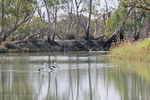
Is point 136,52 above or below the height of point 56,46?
above

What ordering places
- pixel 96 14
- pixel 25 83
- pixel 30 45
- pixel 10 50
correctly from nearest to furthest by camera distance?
pixel 25 83, pixel 10 50, pixel 30 45, pixel 96 14

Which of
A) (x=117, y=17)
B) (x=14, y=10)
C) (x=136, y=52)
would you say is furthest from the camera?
(x=117, y=17)

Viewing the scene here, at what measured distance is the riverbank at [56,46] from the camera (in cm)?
4209

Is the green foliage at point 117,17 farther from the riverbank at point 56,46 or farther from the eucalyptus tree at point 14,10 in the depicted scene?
the eucalyptus tree at point 14,10

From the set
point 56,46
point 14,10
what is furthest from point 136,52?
point 56,46

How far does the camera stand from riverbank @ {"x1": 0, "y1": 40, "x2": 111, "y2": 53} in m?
42.1

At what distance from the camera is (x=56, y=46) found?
4481 cm

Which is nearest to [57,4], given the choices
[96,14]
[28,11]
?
[28,11]

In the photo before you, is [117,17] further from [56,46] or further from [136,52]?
[136,52]

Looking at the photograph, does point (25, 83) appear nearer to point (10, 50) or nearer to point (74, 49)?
point (10, 50)

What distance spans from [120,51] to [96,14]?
28.2 metres

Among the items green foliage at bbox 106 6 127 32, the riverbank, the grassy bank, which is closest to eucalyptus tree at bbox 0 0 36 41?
the riverbank

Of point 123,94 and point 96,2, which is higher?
point 96,2

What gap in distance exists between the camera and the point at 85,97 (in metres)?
8.80
